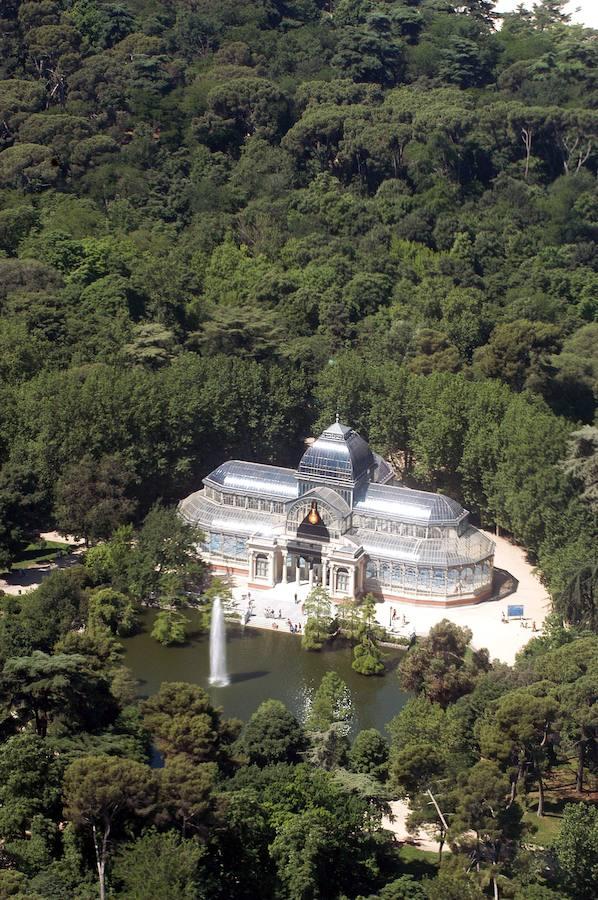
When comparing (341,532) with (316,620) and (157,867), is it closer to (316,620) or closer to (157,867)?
(316,620)

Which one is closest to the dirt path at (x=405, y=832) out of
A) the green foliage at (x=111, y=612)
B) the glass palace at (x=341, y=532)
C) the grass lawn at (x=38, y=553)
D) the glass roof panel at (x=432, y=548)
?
the green foliage at (x=111, y=612)

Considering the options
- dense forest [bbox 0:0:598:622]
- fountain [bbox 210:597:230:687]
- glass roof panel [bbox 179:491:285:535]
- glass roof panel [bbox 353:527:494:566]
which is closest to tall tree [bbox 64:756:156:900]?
fountain [bbox 210:597:230:687]

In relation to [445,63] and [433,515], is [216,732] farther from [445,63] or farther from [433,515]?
[445,63]

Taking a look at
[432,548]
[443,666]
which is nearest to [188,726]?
[443,666]

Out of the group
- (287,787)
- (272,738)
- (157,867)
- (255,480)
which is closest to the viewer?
(157,867)

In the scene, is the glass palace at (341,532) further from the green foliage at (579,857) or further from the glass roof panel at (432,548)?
the green foliage at (579,857)

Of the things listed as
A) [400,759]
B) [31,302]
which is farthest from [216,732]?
[31,302]
